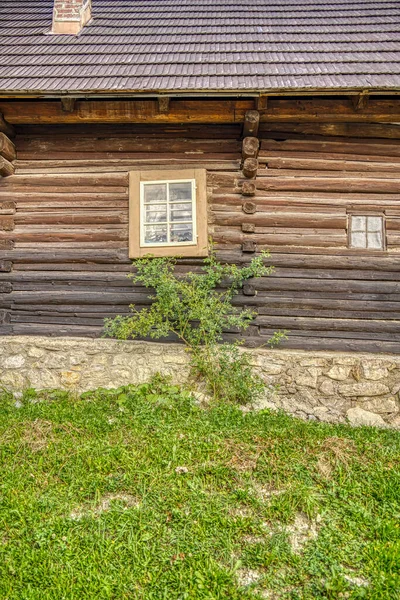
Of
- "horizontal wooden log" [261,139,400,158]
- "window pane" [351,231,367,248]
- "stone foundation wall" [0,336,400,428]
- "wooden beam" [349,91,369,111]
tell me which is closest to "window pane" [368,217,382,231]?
"window pane" [351,231,367,248]

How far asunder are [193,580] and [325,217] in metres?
4.53

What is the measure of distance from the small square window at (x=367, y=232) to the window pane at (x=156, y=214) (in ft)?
8.31

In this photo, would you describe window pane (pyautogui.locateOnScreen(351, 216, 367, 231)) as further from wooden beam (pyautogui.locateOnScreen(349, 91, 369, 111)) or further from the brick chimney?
the brick chimney

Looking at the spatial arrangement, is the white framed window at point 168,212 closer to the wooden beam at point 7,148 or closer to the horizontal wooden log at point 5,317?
the wooden beam at point 7,148

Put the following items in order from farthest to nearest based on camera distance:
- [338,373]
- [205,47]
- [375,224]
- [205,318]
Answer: [205,47], [375,224], [338,373], [205,318]

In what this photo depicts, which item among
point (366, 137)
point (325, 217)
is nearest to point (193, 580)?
point (325, 217)

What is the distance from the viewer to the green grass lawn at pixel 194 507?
9.41 feet

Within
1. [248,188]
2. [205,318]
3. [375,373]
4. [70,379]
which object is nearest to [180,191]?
[248,188]

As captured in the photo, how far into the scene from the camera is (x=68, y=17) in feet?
22.4

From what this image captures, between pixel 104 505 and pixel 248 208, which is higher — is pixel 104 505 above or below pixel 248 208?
below

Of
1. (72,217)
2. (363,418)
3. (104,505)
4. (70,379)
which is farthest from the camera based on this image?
(72,217)

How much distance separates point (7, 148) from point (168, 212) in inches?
90.6

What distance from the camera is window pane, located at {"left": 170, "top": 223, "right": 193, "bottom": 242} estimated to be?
5758 millimetres

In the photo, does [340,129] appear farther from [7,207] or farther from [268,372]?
[7,207]
